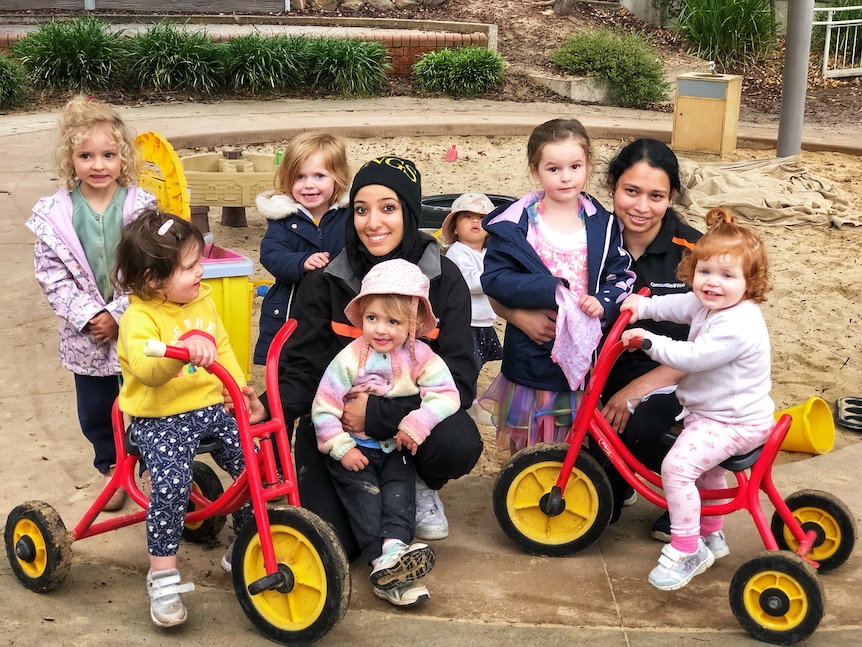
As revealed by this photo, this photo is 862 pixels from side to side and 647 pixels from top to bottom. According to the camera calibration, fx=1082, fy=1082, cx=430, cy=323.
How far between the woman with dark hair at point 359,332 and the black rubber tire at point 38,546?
74cm

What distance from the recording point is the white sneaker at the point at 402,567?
3193mm

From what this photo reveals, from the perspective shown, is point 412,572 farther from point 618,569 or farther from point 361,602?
point 618,569

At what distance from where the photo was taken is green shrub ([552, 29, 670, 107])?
43.9ft

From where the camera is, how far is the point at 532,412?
12.7ft

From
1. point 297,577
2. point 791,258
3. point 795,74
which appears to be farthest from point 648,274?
point 795,74

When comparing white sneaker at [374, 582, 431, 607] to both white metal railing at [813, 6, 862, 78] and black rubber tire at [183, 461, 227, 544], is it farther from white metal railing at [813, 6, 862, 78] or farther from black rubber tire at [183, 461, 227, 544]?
white metal railing at [813, 6, 862, 78]

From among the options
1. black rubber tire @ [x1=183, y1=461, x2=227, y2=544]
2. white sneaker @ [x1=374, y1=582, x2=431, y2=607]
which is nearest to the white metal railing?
black rubber tire @ [x1=183, y1=461, x2=227, y2=544]

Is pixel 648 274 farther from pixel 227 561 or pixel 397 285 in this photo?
pixel 227 561

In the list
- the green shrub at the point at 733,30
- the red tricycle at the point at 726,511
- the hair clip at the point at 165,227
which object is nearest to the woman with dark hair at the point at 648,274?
the red tricycle at the point at 726,511

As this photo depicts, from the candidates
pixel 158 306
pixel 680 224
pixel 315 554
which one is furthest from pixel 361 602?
pixel 680 224

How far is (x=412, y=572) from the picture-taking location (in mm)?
3197

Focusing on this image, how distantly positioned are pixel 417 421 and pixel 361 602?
576mm

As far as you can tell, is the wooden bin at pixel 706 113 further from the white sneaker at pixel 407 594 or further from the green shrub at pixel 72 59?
the white sneaker at pixel 407 594

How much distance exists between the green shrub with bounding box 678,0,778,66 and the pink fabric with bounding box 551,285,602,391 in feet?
44.1
